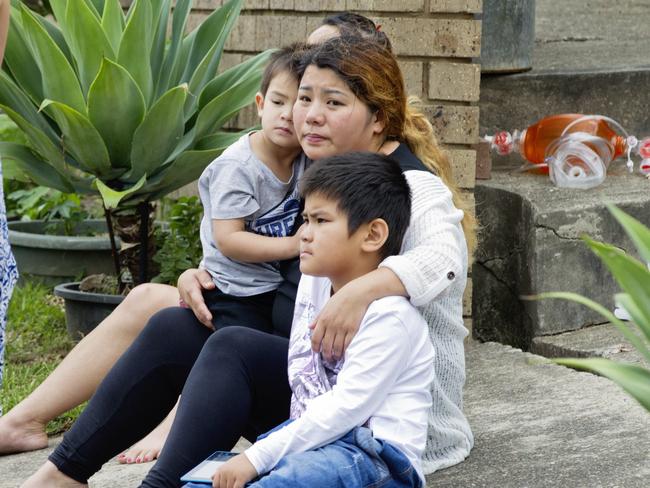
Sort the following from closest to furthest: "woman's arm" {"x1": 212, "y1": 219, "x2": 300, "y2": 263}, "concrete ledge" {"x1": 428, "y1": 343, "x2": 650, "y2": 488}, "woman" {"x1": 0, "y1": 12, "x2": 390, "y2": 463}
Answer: "concrete ledge" {"x1": 428, "y1": 343, "x2": 650, "y2": 488} < "woman's arm" {"x1": 212, "y1": 219, "x2": 300, "y2": 263} < "woman" {"x1": 0, "y1": 12, "x2": 390, "y2": 463}

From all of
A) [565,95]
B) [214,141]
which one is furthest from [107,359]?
[565,95]

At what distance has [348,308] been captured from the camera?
224 cm

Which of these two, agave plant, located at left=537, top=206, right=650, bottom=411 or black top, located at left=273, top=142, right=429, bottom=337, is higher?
agave plant, located at left=537, top=206, right=650, bottom=411

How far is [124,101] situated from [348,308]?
76.8 inches

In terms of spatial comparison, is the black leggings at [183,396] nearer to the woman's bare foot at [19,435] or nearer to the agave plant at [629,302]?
the woman's bare foot at [19,435]

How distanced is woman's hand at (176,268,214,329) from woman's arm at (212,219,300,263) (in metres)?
0.09

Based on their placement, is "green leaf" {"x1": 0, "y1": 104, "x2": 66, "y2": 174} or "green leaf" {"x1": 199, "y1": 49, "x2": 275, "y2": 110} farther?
"green leaf" {"x1": 199, "y1": 49, "x2": 275, "y2": 110}

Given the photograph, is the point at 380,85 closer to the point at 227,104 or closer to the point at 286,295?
the point at 286,295

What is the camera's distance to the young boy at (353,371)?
2.13 metres

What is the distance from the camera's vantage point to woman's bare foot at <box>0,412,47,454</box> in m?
3.20

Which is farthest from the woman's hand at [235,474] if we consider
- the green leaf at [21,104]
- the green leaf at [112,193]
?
the green leaf at [21,104]

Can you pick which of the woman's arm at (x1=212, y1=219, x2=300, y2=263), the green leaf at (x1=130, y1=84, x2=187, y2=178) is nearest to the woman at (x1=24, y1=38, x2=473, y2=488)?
the woman's arm at (x1=212, y1=219, x2=300, y2=263)

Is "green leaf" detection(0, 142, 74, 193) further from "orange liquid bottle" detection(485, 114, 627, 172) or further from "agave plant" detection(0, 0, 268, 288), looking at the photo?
"orange liquid bottle" detection(485, 114, 627, 172)

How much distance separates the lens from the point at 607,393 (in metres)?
3.13
